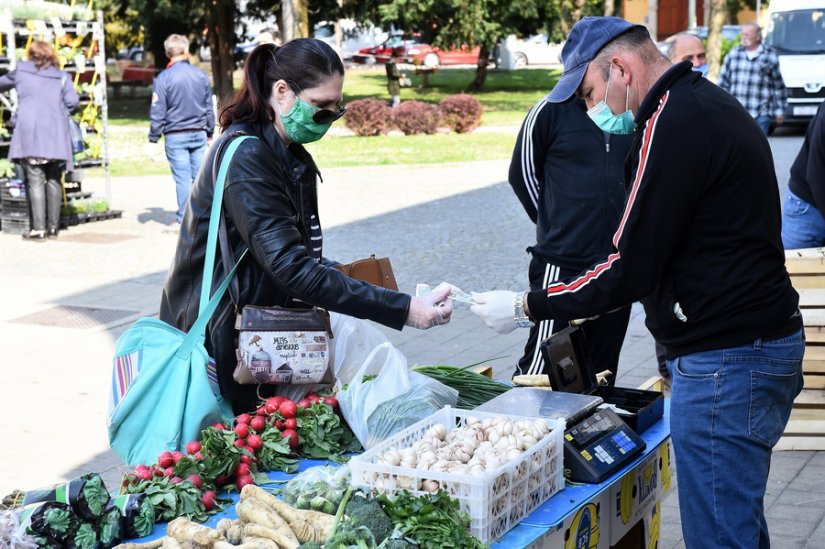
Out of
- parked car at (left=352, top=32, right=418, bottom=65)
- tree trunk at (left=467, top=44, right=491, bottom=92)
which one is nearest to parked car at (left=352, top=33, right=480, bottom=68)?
parked car at (left=352, top=32, right=418, bottom=65)

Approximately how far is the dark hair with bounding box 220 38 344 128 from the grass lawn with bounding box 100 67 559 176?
998cm

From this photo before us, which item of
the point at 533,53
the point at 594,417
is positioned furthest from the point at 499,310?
the point at 533,53

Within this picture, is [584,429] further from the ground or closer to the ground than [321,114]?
closer to the ground

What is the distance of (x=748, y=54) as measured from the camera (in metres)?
14.3

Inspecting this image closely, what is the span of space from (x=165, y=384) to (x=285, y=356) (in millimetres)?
393

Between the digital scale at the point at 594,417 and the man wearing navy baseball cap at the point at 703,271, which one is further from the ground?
the man wearing navy baseball cap at the point at 703,271

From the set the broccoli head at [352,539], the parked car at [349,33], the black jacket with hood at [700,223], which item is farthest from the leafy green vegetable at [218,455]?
the parked car at [349,33]

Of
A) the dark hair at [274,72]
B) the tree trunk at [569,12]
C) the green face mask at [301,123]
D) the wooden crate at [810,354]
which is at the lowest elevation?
the wooden crate at [810,354]

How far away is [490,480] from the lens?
2572mm

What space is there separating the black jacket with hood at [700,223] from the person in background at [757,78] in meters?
12.1

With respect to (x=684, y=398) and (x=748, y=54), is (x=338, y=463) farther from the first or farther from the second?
(x=748, y=54)

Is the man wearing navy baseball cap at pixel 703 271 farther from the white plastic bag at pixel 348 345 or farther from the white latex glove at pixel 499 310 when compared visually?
the white plastic bag at pixel 348 345

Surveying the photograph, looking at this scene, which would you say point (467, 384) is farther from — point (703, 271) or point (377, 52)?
point (377, 52)

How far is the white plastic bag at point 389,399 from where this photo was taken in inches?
128
